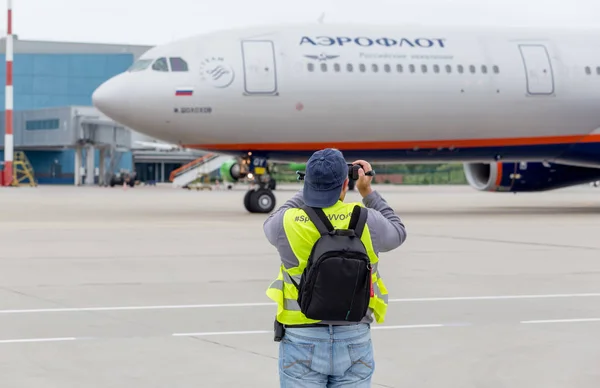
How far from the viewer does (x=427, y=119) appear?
2523 centimetres

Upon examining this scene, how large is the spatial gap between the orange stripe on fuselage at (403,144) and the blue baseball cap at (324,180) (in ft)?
66.3

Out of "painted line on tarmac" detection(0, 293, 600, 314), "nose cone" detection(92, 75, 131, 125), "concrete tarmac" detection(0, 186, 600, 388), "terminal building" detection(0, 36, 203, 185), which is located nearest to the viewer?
"concrete tarmac" detection(0, 186, 600, 388)

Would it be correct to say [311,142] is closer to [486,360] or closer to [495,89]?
[495,89]

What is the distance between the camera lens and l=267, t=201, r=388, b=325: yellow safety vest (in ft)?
14.1

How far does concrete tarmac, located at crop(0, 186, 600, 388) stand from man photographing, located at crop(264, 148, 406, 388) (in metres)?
2.15

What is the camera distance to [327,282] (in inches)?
163

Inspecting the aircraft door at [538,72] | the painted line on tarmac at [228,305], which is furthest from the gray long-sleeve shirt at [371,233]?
the aircraft door at [538,72]

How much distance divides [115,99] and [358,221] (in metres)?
20.5

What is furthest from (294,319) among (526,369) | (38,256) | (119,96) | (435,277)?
(119,96)

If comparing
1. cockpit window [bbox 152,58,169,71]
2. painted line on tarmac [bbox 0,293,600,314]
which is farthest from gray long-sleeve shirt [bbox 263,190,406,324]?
cockpit window [bbox 152,58,169,71]

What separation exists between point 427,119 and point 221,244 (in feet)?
32.8

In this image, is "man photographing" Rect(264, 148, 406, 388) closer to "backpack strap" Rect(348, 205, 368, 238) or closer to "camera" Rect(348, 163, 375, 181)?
"backpack strap" Rect(348, 205, 368, 238)

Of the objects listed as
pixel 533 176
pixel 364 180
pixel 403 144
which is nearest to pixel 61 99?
pixel 533 176

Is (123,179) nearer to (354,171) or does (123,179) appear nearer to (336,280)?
(354,171)
